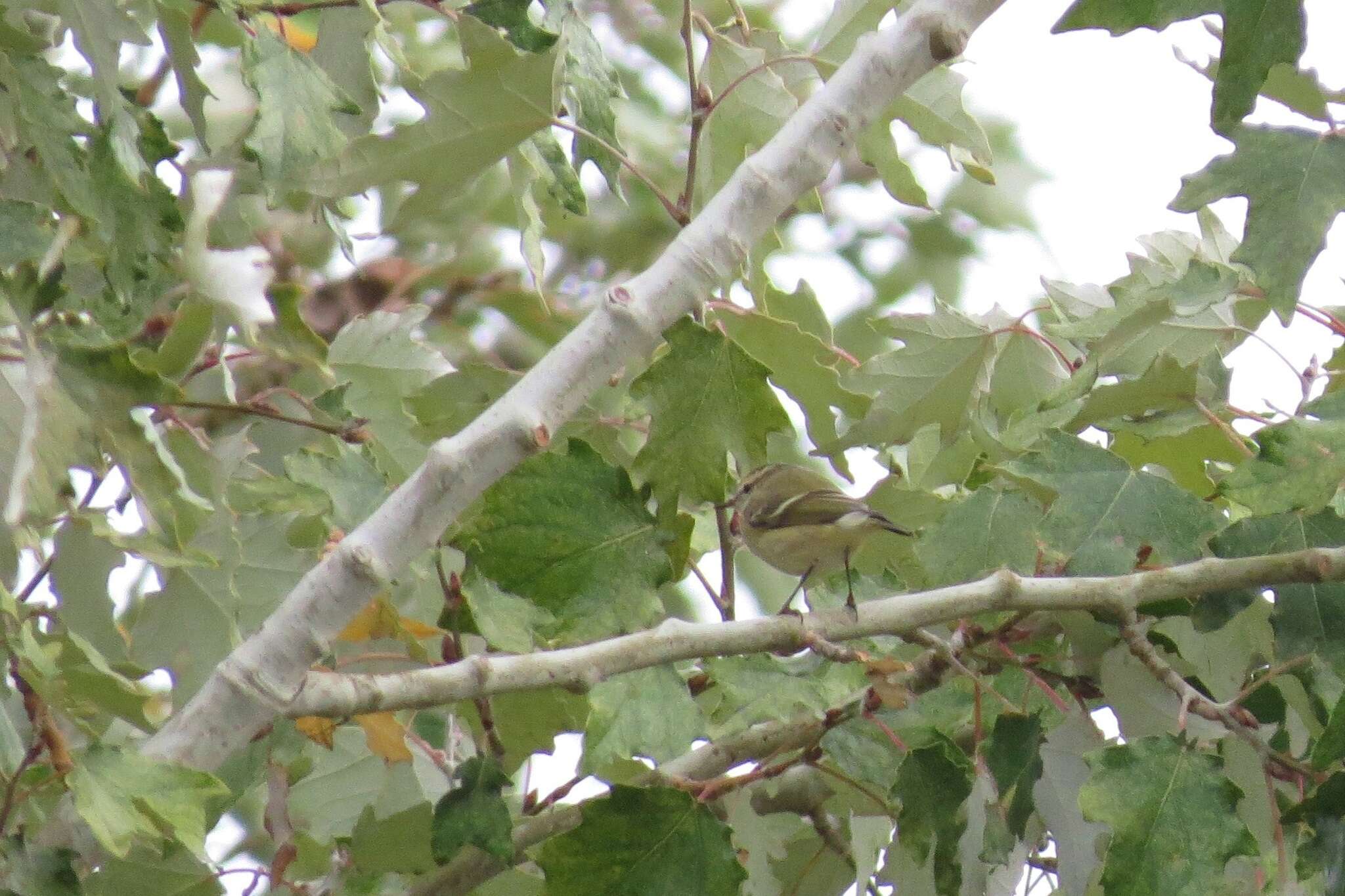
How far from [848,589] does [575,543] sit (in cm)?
35

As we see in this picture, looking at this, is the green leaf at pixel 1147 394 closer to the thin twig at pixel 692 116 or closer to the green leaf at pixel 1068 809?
the green leaf at pixel 1068 809

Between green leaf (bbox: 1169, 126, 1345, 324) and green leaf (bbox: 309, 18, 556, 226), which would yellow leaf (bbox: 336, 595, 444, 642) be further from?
green leaf (bbox: 1169, 126, 1345, 324)

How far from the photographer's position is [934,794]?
136 centimetres

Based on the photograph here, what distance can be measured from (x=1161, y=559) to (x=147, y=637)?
975 mm

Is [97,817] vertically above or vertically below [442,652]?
above

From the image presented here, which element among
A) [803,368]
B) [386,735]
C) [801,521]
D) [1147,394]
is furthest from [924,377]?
[386,735]

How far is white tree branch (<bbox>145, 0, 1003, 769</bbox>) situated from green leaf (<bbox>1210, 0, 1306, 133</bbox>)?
21 centimetres

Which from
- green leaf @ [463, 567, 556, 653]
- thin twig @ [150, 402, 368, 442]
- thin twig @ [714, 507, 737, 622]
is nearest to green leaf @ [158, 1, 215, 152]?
thin twig @ [150, 402, 368, 442]

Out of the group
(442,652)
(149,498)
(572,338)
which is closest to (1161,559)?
(572,338)

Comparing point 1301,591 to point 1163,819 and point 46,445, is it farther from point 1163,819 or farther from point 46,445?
point 46,445

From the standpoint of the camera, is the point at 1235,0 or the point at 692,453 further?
the point at 692,453

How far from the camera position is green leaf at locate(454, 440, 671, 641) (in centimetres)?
141

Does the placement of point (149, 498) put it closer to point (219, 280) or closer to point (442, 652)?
point (219, 280)

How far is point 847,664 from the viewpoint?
1.38 m
